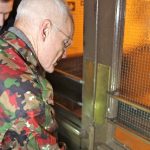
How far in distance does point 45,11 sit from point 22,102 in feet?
1.29

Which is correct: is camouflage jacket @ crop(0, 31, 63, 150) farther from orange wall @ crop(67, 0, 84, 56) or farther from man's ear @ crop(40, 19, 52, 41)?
orange wall @ crop(67, 0, 84, 56)

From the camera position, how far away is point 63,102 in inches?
103

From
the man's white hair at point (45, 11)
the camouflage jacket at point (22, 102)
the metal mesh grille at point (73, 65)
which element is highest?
the man's white hair at point (45, 11)

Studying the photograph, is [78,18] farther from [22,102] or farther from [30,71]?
[22,102]

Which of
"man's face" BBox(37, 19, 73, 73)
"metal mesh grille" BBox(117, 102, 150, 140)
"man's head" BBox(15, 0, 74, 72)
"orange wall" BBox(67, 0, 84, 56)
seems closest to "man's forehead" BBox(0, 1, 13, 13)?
"orange wall" BBox(67, 0, 84, 56)

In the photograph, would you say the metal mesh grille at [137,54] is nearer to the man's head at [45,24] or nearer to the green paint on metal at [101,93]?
the green paint on metal at [101,93]

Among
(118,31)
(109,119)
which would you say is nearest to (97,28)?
(118,31)

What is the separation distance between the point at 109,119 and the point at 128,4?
82cm

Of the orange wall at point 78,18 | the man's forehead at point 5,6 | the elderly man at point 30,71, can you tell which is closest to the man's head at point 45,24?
the elderly man at point 30,71

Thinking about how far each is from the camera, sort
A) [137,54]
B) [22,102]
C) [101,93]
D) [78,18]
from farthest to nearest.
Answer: [78,18], [101,93], [137,54], [22,102]

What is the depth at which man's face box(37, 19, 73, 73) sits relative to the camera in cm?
115

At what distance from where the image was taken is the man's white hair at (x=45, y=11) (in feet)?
3.67

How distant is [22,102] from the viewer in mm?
984

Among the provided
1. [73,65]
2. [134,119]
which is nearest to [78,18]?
[73,65]
